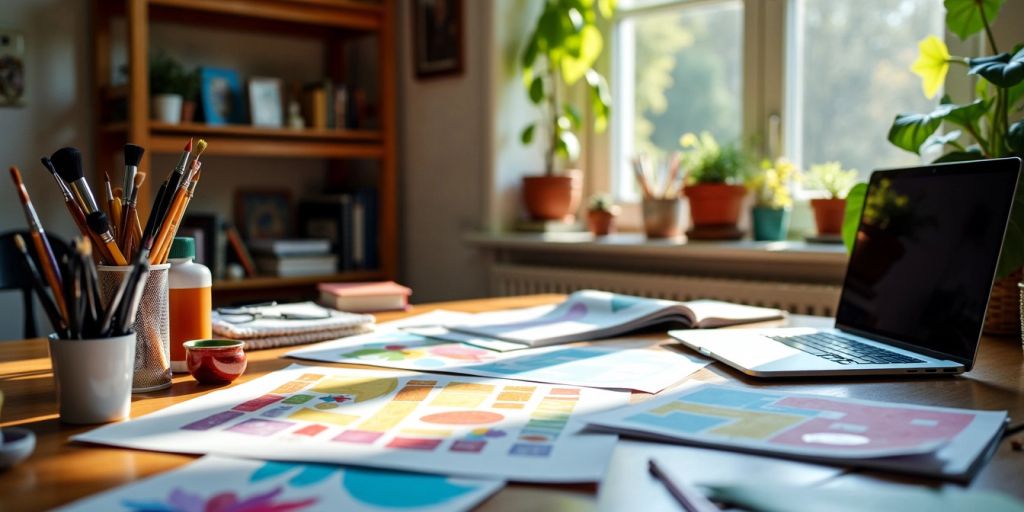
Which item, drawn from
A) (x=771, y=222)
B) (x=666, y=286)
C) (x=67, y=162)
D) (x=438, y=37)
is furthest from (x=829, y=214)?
(x=67, y=162)

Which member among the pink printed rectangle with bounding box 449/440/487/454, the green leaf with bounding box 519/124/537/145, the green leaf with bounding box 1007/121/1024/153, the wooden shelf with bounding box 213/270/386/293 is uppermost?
the green leaf with bounding box 519/124/537/145

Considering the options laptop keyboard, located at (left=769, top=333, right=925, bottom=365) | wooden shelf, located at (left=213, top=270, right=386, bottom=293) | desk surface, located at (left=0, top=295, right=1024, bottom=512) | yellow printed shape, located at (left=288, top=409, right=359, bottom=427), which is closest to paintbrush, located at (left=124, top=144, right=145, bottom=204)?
desk surface, located at (left=0, top=295, right=1024, bottom=512)

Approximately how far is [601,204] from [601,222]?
0.06m

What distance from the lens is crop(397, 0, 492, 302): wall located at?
9.82 feet

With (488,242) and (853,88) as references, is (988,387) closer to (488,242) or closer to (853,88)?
(853,88)

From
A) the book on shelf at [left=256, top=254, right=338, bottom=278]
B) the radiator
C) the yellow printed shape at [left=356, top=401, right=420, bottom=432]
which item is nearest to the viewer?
the yellow printed shape at [left=356, top=401, right=420, bottom=432]

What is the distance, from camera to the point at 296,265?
3004mm

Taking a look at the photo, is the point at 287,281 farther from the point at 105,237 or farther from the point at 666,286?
the point at 105,237

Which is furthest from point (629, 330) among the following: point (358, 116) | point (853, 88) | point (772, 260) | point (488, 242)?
point (358, 116)

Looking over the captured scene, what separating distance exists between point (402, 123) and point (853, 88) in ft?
5.18

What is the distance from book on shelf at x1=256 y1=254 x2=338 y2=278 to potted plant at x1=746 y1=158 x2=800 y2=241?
4.63 ft

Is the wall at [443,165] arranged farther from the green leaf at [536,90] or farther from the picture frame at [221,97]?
the picture frame at [221,97]

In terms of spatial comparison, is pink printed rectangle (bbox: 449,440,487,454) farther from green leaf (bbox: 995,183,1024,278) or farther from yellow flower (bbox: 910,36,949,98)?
yellow flower (bbox: 910,36,949,98)

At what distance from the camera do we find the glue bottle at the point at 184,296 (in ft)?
3.62
